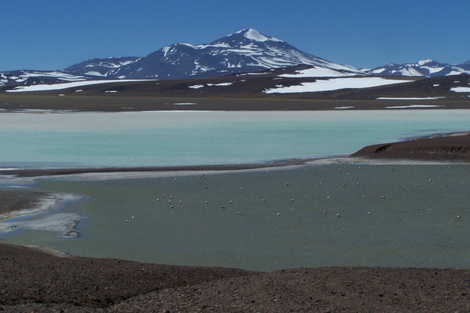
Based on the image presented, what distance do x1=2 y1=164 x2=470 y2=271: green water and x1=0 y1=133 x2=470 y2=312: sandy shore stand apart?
1778 millimetres

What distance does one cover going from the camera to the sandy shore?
8.44m

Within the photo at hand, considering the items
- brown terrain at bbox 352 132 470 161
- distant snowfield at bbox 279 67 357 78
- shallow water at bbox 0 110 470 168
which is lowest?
brown terrain at bbox 352 132 470 161

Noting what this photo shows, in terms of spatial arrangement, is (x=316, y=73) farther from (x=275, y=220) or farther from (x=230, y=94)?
(x=275, y=220)

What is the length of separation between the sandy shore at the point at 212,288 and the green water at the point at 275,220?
1778 millimetres

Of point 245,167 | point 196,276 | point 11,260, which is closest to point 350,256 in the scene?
point 196,276

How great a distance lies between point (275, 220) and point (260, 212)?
3.34 feet

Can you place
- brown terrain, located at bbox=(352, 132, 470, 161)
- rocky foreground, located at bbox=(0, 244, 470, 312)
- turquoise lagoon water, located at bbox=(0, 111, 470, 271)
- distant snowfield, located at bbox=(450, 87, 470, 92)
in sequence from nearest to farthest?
1. rocky foreground, located at bbox=(0, 244, 470, 312)
2. turquoise lagoon water, located at bbox=(0, 111, 470, 271)
3. brown terrain, located at bbox=(352, 132, 470, 161)
4. distant snowfield, located at bbox=(450, 87, 470, 92)

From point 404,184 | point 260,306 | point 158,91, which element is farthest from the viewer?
point 158,91

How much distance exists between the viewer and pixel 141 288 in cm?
988

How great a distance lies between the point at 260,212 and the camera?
16859mm

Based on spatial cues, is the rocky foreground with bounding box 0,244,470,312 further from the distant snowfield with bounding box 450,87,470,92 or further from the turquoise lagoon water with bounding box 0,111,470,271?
the distant snowfield with bounding box 450,87,470,92

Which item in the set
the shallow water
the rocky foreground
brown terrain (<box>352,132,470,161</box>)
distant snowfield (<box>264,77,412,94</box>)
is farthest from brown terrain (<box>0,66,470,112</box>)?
the rocky foreground

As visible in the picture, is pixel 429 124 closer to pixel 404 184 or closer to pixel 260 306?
pixel 404 184

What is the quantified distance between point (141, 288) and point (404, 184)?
12559mm
